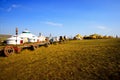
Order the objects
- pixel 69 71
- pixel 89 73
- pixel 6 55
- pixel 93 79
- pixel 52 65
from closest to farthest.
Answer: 1. pixel 93 79
2. pixel 89 73
3. pixel 69 71
4. pixel 52 65
5. pixel 6 55

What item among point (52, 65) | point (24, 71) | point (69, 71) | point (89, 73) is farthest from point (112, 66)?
point (24, 71)

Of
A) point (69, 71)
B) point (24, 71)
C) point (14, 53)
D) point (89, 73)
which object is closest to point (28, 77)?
point (24, 71)

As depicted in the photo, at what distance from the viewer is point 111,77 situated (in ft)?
29.3

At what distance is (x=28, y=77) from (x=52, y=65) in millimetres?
2663

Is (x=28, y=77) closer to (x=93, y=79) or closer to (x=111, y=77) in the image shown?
(x=93, y=79)

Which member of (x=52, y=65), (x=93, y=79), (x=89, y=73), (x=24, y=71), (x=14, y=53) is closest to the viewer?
(x=93, y=79)

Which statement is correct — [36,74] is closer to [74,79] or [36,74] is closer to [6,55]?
[74,79]

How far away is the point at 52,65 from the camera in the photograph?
1234 centimetres

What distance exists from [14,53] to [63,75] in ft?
38.4

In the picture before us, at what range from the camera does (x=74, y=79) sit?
9.24 meters

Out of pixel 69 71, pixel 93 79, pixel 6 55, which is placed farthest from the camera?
pixel 6 55

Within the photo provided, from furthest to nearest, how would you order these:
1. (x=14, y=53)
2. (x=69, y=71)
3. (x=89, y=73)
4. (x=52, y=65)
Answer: (x=14, y=53), (x=52, y=65), (x=69, y=71), (x=89, y=73)

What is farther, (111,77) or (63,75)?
(63,75)

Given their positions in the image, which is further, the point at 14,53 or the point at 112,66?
the point at 14,53
